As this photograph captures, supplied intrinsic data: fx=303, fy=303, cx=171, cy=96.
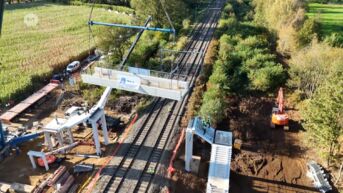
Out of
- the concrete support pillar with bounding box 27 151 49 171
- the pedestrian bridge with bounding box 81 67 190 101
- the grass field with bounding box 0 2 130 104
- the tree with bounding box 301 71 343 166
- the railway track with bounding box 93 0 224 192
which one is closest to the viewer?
the tree with bounding box 301 71 343 166

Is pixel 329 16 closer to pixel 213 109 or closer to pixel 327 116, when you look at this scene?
pixel 213 109

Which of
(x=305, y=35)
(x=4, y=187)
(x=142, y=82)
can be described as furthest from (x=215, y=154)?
(x=305, y=35)

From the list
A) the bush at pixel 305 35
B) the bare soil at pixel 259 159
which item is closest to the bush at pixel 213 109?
the bare soil at pixel 259 159

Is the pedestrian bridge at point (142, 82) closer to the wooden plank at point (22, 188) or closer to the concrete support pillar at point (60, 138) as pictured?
the concrete support pillar at point (60, 138)

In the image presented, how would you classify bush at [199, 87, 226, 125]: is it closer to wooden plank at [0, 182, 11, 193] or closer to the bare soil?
the bare soil

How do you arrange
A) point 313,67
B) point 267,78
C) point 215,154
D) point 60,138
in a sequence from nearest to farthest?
1. point 215,154
2. point 60,138
3. point 313,67
4. point 267,78

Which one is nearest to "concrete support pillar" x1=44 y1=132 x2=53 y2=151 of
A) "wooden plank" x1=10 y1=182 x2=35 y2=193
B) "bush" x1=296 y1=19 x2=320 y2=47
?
"wooden plank" x1=10 y1=182 x2=35 y2=193
